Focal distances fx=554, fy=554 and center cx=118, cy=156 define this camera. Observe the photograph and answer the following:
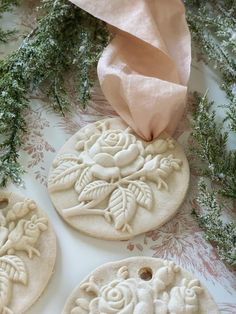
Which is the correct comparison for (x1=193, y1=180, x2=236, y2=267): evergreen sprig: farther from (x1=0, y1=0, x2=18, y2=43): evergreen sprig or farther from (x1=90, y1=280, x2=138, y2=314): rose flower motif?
(x1=0, y1=0, x2=18, y2=43): evergreen sprig

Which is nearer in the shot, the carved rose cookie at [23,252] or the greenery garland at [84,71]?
the carved rose cookie at [23,252]

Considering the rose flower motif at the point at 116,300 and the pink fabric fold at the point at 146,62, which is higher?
the pink fabric fold at the point at 146,62

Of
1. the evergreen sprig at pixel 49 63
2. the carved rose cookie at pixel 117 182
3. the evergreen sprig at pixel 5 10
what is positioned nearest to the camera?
the carved rose cookie at pixel 117 182

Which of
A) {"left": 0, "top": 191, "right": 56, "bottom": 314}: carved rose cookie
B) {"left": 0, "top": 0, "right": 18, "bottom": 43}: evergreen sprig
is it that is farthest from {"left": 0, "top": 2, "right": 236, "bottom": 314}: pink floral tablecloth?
{"left": 0, "top": 0, "right": 18, "bottom": 43}: evergreen sprig

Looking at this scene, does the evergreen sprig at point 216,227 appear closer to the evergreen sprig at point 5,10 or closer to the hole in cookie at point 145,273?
the hole in cookie at point 145,273

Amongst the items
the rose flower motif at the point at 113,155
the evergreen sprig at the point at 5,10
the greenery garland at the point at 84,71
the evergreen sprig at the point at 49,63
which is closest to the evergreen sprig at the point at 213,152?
the greenery garland at the point at 84,71

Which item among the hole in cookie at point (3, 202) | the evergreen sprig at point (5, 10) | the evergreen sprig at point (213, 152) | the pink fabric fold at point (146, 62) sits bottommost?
the evergreen sprig at point (213, 152)

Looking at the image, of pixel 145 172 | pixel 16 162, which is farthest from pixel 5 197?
pixel 145 172

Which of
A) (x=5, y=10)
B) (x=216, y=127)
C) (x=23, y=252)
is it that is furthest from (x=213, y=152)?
(x=5, y=10)
